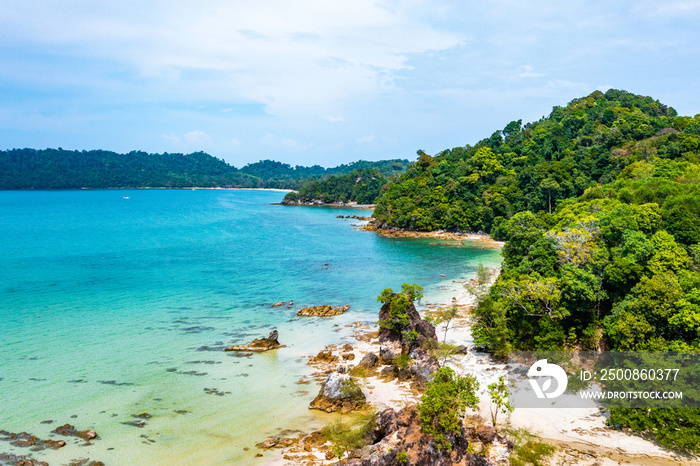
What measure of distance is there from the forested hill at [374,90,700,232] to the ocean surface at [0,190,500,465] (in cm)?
1338

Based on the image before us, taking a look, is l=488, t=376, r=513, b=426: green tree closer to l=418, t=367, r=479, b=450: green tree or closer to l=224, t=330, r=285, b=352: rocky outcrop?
l=418, t=367, r=479, b=450: green tree

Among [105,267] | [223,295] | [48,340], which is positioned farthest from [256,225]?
[48,340]

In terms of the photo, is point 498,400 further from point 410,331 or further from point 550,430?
point 410,331

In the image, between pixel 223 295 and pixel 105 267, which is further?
pixel 105 267

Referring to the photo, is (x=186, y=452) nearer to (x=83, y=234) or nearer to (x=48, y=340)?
(x=48, y=340)

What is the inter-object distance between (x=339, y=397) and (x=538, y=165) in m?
64.9

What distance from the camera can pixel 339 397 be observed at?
64.2 feet

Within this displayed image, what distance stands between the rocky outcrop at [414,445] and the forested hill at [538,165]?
43.5 m

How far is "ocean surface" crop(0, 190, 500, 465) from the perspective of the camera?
18406mm

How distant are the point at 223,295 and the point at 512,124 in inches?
3781

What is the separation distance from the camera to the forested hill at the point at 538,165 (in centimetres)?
6206

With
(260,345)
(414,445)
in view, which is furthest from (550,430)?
(260,345)

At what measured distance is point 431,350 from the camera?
23562mm

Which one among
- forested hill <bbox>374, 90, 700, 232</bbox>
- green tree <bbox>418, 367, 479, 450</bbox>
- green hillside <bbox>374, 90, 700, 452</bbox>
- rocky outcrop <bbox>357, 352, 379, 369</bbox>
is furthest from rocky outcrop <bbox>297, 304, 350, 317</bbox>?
forested hill <bbox>374, 90, 700, 232</bbox>
